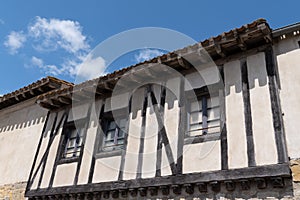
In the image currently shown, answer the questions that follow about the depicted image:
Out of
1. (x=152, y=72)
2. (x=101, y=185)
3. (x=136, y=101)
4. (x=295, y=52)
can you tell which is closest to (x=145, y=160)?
(x=101, y=185)

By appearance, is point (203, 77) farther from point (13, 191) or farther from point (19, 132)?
point (19, 132)

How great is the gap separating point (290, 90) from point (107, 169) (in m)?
4.11

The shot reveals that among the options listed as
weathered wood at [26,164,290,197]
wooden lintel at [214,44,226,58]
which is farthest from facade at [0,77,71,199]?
wooden lintel at [214,44,226,58]

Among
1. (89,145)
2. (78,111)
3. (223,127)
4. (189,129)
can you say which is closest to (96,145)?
(89,145)

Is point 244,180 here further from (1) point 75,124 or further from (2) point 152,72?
(1) point 75,124

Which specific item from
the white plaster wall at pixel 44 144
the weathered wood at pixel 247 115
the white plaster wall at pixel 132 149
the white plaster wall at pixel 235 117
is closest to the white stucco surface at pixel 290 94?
the weathered wood at pixel 247 115

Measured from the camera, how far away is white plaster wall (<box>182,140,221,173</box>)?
17.7 feet

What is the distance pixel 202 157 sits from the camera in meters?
5.57

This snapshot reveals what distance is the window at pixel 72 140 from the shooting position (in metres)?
7.69

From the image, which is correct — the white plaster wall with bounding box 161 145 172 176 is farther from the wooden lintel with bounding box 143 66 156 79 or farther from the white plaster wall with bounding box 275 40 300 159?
the white plaster wall with bounding box 275 40 300 159

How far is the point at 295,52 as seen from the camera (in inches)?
221

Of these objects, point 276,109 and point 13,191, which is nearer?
point 276,109

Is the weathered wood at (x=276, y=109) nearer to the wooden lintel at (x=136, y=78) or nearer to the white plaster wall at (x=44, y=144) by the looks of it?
the wooden lintel at (x=136, y=78)

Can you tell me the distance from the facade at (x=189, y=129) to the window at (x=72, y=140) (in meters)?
0.03
